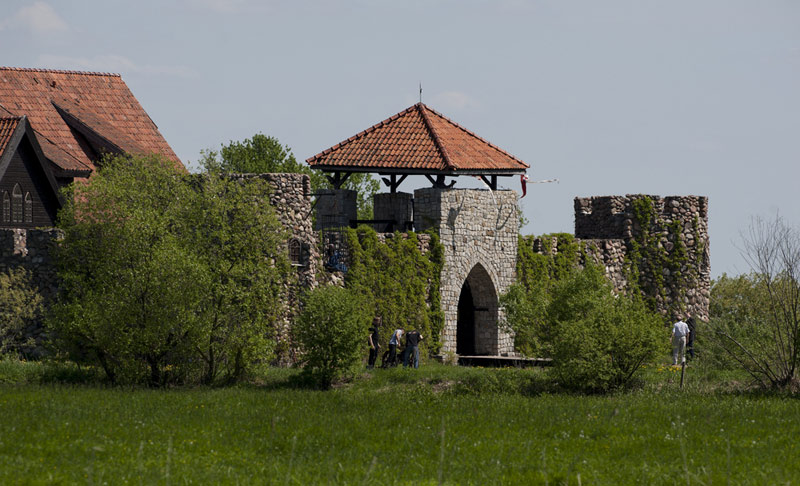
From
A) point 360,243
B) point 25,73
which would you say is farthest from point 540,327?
point 25,73

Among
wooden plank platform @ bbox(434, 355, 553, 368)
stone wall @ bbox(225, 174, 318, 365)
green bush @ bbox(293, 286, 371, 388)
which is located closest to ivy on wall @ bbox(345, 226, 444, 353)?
wooden plank platform @ bbox(434, 355, 553, 368)

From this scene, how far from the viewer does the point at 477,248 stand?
37531 millimetres

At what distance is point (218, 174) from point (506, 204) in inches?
440

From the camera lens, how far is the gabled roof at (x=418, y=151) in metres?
36.8

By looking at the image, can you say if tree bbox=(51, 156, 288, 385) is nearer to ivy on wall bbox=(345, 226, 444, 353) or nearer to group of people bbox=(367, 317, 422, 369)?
group of people bbox=(367, 317, 422, 369)

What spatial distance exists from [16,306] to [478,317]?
15.6 m

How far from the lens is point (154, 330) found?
84.3 feet

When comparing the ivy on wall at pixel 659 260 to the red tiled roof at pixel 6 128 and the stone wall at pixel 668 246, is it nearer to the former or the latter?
the stone wall at pixel 668 246

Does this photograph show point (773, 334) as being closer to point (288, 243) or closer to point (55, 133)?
point (288, 243)

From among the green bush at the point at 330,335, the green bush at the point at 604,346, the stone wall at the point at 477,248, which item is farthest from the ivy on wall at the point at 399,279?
the green bush at the point at 604,346

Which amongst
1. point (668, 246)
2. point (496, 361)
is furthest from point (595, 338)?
point (668, 246)

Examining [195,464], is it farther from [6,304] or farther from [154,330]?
[6,304]

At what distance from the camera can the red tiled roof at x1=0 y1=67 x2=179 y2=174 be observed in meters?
45.6

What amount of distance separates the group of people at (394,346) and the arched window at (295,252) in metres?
2.92
